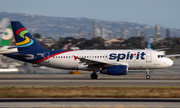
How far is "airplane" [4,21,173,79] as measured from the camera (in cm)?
3086

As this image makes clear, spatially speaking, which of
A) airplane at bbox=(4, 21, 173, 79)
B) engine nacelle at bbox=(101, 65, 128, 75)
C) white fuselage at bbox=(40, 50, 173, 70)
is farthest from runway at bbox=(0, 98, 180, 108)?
white fuselage at bbox=(40, 50, 173, 70)

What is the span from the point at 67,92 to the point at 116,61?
1231cm

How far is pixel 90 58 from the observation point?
31703 mm

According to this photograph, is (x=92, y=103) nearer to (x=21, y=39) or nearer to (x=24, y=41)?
(x=24, y=41)

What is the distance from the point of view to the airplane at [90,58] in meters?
30.9

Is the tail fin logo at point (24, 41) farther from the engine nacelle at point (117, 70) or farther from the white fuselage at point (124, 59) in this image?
the engine nacelle at point (117, 70)

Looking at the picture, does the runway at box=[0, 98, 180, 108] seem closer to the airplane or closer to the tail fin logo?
the airplane

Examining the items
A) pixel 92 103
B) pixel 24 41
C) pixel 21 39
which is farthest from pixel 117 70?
pixel 92 103

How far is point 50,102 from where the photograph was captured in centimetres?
1612

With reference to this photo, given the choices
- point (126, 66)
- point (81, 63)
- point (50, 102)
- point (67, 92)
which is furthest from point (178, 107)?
point (81, 63)

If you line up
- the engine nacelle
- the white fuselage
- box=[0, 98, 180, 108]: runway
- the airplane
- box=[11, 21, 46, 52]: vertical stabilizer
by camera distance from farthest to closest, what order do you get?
1. box=[11, 21, 46, 52]: vertical stabilizer
2. the white fuselage
3. the airplane
4. the engine nacelle
5. box=[0, 98, 180, 108]: runway

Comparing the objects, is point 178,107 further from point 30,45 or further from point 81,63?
point 30,45

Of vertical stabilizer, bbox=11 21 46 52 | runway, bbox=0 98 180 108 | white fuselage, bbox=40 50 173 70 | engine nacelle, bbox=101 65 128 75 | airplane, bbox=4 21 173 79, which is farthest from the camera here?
vertical stabilizer, bbox=11 21 46 52

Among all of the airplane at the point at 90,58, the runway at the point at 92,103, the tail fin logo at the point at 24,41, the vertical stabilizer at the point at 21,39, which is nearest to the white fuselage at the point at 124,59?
the airplane at the point at 90,58
